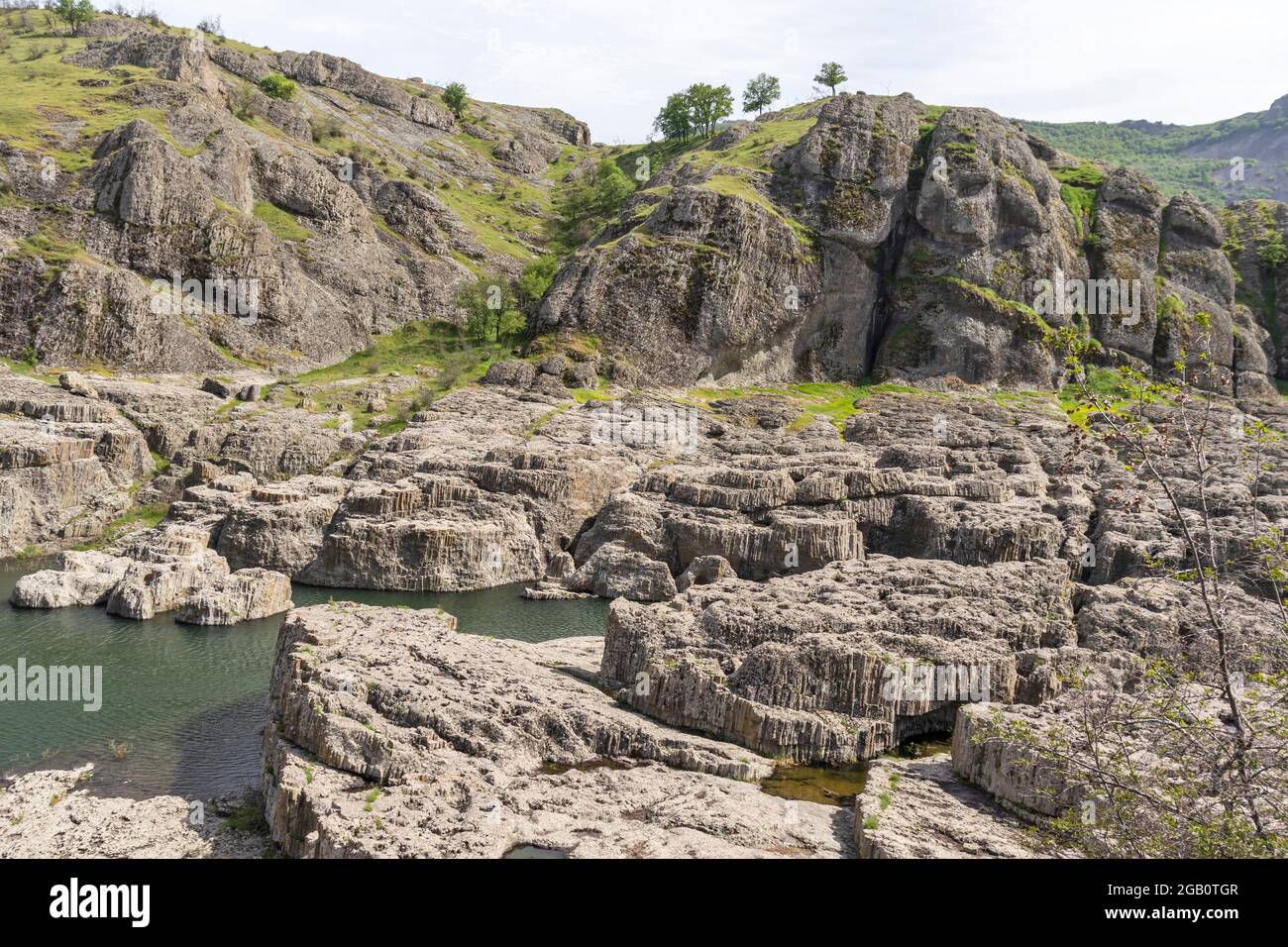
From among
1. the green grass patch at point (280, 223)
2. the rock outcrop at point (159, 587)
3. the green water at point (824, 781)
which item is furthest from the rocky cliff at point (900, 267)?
the green water at point (824, 781)

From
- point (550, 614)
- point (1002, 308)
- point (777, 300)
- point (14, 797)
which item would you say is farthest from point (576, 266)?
point (14, 797)

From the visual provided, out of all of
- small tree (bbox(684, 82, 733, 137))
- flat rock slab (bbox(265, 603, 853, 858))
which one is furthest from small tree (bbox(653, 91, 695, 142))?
flat rock slab (bbox(265, 603, 853, 858))

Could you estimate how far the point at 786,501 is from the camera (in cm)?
6656

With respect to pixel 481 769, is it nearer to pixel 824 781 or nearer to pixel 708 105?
pixel 824 781

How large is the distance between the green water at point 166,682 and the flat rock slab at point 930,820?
22.4 meters

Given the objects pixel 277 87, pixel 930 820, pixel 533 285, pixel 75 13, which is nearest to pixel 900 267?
pixel 533 285

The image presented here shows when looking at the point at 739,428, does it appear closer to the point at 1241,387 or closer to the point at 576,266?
the point at 576,266

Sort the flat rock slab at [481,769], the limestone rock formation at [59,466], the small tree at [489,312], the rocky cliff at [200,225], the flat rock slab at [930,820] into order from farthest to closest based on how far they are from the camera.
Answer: the small tree at [489,312], the rocky cliff at [200,225], the limestone rock formation at [59,466], the flat rock slab at [481,769], the flat rock slab at [930,820]

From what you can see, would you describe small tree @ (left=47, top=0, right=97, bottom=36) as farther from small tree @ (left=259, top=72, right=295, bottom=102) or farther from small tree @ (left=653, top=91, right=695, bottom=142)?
small tree @ (left=653, top=91, right=695, bottom=142)

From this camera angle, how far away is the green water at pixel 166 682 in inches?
1366

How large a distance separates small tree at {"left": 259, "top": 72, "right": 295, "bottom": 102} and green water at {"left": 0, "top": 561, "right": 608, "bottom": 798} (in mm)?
125739

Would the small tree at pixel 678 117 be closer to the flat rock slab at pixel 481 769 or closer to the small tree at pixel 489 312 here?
the small tree at pixel 489 312

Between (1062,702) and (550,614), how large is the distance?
35.7 meters

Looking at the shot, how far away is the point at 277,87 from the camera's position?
16325 cm
